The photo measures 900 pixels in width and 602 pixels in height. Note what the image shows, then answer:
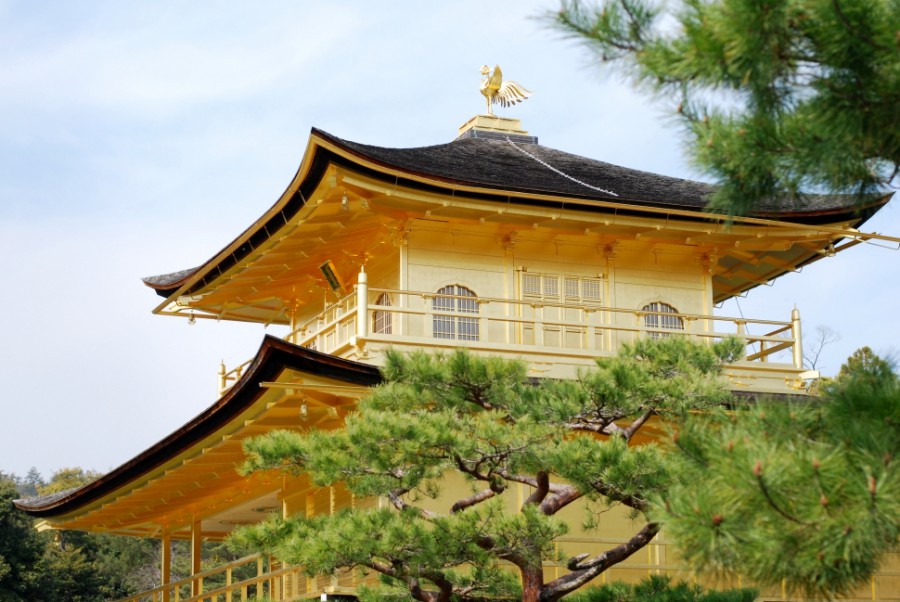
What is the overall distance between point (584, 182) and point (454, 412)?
739cm

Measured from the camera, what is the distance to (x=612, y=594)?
13070mm

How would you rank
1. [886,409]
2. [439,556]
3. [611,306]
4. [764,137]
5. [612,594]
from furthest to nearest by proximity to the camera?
[611,306] < [612,594] < [439,556] < [764,137] < [886,409]

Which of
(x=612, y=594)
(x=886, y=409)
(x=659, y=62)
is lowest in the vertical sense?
(x=612, y=594)

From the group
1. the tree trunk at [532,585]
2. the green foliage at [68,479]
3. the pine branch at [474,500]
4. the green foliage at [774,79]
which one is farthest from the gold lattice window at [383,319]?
the green foliage at [68,479]

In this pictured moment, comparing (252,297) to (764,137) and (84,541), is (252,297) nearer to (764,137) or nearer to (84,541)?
(764,137)

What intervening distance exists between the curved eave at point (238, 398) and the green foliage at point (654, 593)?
3.07m

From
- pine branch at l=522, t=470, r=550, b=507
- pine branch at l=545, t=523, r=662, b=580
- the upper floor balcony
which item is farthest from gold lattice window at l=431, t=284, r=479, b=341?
pine branch at l=545, t=523, r=662, b=580

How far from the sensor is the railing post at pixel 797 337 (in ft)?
57.3

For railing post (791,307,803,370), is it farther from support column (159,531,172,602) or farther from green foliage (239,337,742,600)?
support column (159,531,172,602)

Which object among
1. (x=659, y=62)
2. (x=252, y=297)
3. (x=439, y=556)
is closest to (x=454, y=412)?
(x=439, y=556)

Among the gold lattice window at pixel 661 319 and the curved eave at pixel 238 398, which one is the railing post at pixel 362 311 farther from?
the gold lattice window at pixel 661 319

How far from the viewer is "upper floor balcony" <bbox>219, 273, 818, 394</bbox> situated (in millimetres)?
16016

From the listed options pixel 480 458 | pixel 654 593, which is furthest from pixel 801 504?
pixel 654 593

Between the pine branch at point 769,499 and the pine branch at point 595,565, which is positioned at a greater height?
the pine branch at point 769,499
